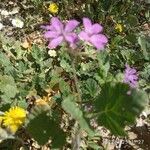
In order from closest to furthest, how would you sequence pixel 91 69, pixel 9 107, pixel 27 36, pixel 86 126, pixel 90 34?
pixel 86 126, pixel 90 34, pixel 9 107, pixel 91 69, pixel 27 36

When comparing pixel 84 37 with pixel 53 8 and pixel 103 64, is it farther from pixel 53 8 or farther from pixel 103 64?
pixel 53 8

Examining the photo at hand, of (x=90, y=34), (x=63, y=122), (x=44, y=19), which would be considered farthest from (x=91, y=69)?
(x=90, y=34)

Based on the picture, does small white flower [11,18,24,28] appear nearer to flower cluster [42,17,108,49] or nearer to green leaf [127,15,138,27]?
green leaf [127,15,138,27]

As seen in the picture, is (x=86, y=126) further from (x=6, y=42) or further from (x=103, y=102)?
(x=6, y=42)

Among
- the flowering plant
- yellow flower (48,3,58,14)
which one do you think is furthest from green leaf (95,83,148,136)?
yellow flower (48,3,58,14)

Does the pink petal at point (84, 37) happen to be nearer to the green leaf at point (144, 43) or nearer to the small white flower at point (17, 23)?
the green leaf at point (144, 43)
